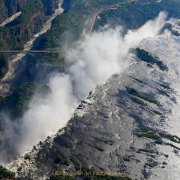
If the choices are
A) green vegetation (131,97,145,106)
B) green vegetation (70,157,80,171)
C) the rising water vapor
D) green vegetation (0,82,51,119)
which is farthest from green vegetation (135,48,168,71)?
green vegetation (70,157,80,171)

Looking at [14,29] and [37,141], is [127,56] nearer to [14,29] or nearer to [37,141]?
[14,29]

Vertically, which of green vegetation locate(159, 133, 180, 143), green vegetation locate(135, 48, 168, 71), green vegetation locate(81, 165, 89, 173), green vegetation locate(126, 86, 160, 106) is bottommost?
green vegetation locate(81, 165, 89, 173)

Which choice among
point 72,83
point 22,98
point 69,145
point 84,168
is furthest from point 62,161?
point 72,83

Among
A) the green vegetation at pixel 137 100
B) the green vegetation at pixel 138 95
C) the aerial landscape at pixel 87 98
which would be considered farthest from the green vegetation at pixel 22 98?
the green vegetation at pixel 138 95

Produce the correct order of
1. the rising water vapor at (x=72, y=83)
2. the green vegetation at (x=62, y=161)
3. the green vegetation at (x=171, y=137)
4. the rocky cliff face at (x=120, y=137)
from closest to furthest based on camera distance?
1. the green vegetation at (x=62, y=161)
2. the rocky cliff face at (x=120, y=137)
3. the rising water vapor at (x=72, y=83)
4. the green vegetation at (x=171, y=137)

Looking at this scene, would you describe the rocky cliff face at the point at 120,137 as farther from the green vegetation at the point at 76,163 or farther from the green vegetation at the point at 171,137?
the green vegetation at the point at 76,163

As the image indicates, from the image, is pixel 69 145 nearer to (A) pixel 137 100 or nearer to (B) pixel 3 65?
(A) pixel 137 100

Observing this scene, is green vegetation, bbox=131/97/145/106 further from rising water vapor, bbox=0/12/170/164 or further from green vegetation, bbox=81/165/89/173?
green vegetation, bbox=81/165/89/173
